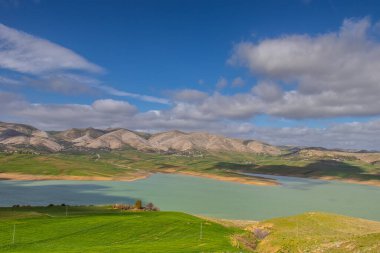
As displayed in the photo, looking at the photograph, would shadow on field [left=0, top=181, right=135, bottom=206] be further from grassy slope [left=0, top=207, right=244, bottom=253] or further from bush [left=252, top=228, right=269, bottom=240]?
bush [left=252, top=228, right=269, bottom=240]

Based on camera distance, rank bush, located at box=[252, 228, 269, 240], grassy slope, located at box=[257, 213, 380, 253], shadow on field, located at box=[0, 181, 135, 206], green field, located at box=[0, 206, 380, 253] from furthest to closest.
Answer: shadow on field, located at box=[0, 181, 135, 206], bush, located at box=[252, 228, 269, 240], green field, located at box=[0, 206, 380, 253], grassy slope, located at box=[257, 213, 380, 253]

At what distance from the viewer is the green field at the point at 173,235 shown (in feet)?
156

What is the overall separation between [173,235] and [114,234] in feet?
31.2

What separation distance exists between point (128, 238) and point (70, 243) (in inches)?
351

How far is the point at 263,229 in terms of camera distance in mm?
68500

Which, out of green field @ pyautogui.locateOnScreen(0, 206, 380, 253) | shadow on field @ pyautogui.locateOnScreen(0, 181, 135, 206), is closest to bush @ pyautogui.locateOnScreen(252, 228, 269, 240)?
green field @ pyautogui.locateOnScreen(0, 206, 380, 253)

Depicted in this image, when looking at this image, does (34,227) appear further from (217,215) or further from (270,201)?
(270,201)

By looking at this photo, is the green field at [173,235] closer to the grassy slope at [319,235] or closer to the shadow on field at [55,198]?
the grassy slope at [319,235]

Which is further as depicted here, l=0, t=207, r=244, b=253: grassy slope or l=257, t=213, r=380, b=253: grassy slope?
l=0, t=207, r=244, b=253: grassy slope

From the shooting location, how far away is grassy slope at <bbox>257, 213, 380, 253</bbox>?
127 ft

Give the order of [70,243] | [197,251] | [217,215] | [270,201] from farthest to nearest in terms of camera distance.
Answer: [270,201] < [217,215] < [70,243] < [197,251]

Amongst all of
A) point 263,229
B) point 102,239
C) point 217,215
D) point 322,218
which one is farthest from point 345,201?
point 102,239

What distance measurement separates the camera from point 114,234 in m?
61.4

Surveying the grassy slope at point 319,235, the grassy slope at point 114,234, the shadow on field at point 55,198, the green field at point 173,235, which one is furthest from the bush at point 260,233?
the shadow on field at point 55,198
